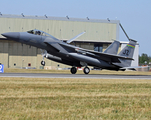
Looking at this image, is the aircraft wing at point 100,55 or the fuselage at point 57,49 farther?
the aircraft wing at point 100,55

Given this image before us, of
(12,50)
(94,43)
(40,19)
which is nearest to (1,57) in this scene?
(12,50)

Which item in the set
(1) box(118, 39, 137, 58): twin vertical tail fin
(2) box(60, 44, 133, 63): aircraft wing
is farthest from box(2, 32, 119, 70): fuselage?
(1) box(118, 39, 137, 58): twin vertical tail fin

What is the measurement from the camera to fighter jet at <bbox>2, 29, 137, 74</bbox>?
22078 millimetres

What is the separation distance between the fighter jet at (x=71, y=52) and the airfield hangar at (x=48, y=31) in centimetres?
2706

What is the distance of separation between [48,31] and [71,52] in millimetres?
30071

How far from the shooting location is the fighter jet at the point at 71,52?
72.4 ft

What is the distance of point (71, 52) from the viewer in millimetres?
23562

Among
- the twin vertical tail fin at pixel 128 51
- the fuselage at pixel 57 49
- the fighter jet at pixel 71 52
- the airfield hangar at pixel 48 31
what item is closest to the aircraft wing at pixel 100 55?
the fighter jet at pixel 71 52

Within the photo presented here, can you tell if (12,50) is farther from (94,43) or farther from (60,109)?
(60,109)

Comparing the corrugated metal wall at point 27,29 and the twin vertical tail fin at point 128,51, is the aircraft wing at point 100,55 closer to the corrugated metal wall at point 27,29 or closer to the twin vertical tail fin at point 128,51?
the twin vertical tail fin at point 128,51

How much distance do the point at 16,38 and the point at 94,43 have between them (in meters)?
34.2

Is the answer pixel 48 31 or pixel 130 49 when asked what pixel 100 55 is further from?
pixel 48 31

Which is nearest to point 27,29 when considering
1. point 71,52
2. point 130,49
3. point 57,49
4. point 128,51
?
point 71,52

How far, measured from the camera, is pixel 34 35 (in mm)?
22172
